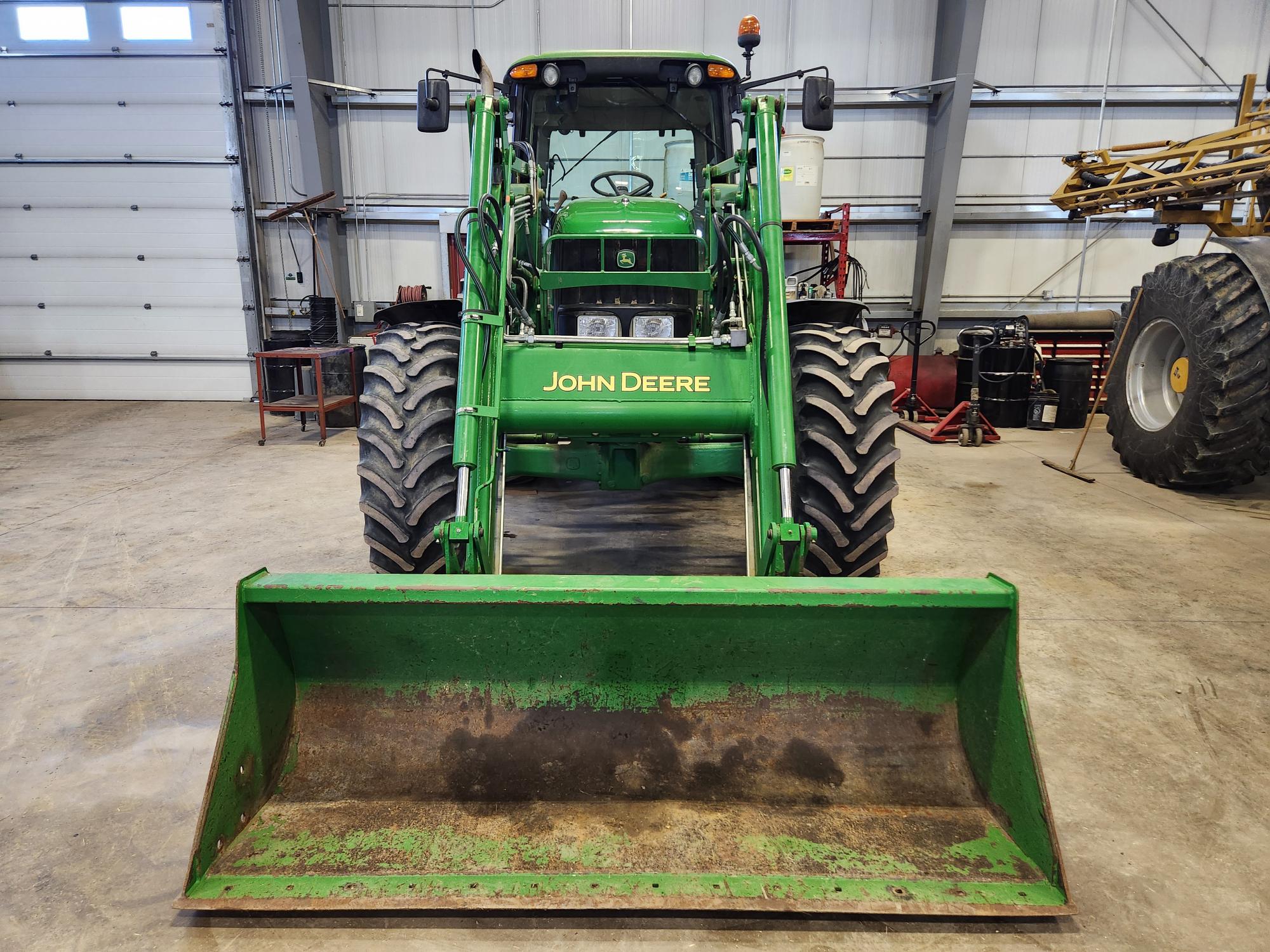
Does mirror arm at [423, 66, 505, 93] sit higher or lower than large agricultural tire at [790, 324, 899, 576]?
higher

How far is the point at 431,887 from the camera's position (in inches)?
64.4

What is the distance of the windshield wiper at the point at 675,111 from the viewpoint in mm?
3756

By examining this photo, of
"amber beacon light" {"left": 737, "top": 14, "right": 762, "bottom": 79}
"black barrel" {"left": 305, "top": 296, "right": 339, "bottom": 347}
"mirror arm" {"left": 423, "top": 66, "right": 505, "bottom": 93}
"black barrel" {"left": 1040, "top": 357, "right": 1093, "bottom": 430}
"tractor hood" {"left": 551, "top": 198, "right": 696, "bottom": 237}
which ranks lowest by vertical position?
"black barrel" {"left": 1040, "top": 357, "right": 1093, "bottom": 430}

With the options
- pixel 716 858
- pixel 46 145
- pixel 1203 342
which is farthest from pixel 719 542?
pixel 46 145

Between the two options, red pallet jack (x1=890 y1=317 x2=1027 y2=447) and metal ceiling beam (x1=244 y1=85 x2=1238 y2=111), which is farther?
metal ceiling beam (x1=244 y1=85 x2=1238 y2=111)

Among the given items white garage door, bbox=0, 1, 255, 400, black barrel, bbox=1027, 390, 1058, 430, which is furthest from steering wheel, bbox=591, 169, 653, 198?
white garage door, bbox=0, 1, 255, 400

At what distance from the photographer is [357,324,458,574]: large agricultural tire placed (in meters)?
2.85

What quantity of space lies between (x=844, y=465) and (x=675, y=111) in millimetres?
2198

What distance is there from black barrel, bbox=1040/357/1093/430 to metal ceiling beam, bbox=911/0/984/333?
5.31 ft

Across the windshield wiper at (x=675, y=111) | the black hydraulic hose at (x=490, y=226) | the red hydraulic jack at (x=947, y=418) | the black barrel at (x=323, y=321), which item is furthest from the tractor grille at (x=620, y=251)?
the black barrel at (x=323, y=321)

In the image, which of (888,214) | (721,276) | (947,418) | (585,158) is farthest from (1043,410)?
(585,158)

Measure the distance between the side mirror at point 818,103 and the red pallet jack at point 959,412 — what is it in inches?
171

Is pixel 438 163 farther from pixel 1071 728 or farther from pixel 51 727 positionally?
pixel 1071 728

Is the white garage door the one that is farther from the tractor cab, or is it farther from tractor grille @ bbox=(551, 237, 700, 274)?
tractor grille @ bbox=(551, 237, 700, 274)
